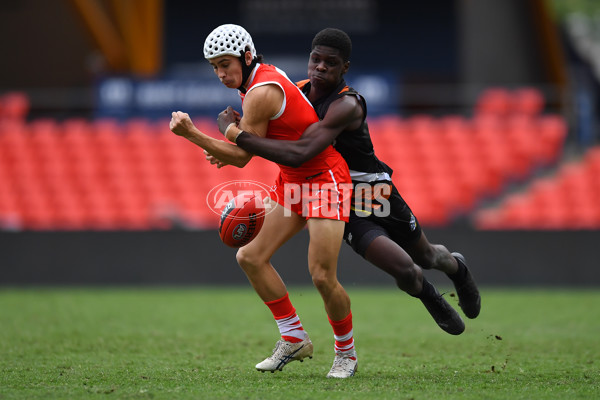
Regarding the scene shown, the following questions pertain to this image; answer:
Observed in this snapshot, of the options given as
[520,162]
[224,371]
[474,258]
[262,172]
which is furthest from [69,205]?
[224,371]

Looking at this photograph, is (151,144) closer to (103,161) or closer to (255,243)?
(103,161)

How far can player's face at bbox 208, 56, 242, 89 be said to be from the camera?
17.3 feet

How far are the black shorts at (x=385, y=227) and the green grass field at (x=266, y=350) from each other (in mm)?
928

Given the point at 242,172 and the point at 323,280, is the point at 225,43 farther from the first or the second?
the point at 242,172

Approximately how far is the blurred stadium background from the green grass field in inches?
47.1

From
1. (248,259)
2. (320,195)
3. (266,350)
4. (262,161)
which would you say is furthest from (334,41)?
(262,161)

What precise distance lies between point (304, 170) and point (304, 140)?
33 cm

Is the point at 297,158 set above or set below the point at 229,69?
below

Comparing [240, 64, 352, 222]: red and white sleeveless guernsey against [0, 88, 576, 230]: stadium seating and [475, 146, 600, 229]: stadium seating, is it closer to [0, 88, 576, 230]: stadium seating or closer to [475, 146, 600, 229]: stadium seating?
[0, 88, 576, 230]: stadium seating

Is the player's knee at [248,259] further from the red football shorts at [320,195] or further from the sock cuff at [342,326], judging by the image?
the sock cuff at [342,326]

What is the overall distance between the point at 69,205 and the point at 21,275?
2.14 meters

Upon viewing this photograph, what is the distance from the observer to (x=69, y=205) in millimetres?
14102

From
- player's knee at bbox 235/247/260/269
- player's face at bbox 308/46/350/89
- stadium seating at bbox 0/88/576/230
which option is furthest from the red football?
stadium seating at bbox 0/88/576/230

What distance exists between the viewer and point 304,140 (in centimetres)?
521
